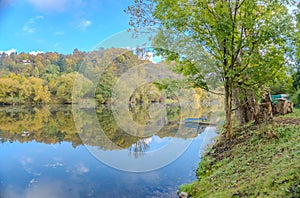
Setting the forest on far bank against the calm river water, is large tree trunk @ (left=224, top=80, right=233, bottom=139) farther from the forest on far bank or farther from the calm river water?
the forest on far bank

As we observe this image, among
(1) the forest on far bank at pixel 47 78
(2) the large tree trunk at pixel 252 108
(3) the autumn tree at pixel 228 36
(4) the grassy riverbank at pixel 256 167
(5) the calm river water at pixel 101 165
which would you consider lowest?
(5) the calm river water at pixel 101 165

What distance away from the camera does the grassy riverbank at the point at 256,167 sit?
3.00m

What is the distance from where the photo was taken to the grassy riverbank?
3.00 m

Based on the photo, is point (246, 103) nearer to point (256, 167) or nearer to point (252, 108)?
point (252, 108)

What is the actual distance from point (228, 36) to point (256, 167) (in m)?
2.72

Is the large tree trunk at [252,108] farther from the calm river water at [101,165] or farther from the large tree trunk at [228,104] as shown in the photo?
the calm river water at [101,165]

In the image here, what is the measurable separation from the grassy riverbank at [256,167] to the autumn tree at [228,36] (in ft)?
3.28

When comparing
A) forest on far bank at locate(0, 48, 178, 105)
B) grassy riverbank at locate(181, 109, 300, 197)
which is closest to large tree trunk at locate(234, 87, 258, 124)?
grassy riverbank at locate(181, 109, 300, 197)

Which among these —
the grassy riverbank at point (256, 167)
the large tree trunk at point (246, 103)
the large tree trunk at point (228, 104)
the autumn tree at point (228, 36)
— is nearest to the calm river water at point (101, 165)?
the grassy riverbank at point (256, 167)

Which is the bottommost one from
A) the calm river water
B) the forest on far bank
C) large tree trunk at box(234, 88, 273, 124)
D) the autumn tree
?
the calm river water

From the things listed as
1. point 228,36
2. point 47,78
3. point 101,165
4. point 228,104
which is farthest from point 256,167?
point 47,78

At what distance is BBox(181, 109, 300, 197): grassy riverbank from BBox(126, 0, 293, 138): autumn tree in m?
1.00

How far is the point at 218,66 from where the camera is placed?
18.7 ft

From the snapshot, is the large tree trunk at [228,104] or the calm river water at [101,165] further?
the large tree trunk at [228,104]
